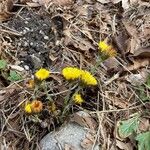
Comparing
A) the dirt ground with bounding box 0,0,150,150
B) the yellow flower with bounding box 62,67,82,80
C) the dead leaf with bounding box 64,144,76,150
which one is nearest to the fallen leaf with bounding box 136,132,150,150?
the dirt ground with bounding box 0,0,150,150

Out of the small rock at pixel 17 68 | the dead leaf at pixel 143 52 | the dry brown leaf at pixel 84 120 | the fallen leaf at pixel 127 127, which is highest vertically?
the dead leaf at pixel 143 52

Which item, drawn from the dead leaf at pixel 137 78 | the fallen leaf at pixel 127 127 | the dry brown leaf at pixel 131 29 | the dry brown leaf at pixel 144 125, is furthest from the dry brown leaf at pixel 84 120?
the dry brown leaf at pixel 131 29

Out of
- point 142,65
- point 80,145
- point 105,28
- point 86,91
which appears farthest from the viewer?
point 105,28

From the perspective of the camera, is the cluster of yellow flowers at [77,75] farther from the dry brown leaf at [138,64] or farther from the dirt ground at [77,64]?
the dry brown leaf at [138,64]

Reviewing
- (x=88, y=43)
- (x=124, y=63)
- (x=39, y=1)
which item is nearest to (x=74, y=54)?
(x=88, y=43)

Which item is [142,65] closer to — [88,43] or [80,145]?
[88,43]

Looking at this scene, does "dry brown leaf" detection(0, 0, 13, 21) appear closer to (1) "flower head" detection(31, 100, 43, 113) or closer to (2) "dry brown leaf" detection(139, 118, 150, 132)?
(1) "flower head" detection(31, 100, 43, 113)
